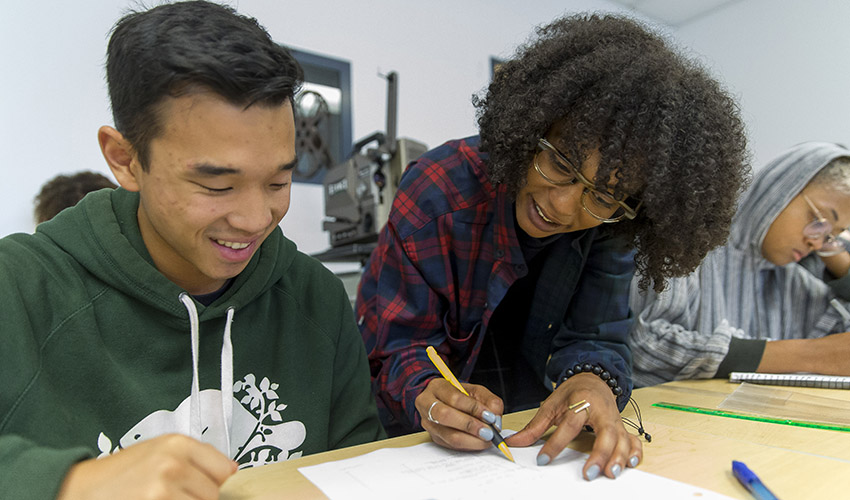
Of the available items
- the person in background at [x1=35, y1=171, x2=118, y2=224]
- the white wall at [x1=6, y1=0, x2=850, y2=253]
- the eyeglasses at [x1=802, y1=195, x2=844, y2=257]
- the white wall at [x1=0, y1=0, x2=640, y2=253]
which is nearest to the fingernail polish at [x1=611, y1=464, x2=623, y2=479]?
the eyeglasses at [x1=802, y1=195, x2=844, y2=257]

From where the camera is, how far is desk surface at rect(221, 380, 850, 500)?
0.62m

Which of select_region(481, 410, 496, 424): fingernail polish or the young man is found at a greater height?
the young man

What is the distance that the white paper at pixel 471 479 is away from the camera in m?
0.62

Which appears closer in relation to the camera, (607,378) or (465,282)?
(607,378)

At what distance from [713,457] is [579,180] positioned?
455 millimetres

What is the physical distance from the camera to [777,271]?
5.19 feet

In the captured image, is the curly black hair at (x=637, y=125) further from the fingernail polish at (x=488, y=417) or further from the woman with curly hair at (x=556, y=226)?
the fingernail polish at (x=488, y=417)

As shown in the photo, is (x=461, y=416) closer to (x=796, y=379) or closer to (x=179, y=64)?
(x=179, y=64)

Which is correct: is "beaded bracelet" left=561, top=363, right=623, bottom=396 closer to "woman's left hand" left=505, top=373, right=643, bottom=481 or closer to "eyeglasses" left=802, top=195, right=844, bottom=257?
"woman's left hand" left=505, top=373, right=643, bottom=481

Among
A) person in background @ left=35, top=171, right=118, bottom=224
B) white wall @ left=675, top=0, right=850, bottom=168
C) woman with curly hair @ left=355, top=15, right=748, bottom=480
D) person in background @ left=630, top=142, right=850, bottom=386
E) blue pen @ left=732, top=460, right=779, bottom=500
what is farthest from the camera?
white wall @ left=675, top=0, right=850, bottom=168

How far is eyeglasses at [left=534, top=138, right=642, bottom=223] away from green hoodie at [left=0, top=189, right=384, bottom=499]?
47 centimetres

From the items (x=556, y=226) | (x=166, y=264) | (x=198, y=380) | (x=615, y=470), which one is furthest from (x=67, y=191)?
(x=615, y=470)

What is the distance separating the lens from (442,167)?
3.76 ft

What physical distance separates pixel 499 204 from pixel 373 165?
1.23 m
